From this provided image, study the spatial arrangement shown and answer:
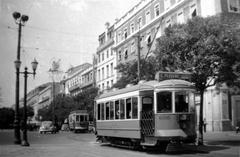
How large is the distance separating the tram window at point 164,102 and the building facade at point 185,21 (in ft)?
24.8

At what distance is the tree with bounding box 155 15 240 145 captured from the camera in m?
19.1

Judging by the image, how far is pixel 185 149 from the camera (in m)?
16.9

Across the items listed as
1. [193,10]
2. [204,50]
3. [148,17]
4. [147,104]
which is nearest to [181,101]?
[147,104]

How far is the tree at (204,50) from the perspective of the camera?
62.6 ft

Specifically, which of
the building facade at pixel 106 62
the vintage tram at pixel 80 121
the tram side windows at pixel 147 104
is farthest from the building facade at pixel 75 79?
the tram side windows at pixel 147 104

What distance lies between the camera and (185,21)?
3497 centimetres

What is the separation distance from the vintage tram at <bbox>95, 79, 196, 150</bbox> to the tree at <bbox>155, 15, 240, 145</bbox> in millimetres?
3364

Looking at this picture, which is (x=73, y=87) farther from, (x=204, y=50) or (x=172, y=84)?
(x=172, y=84)

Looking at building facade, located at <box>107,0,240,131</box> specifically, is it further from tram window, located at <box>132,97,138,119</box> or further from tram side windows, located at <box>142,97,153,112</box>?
tram side windows, located at <box>142,97,153,112</box>

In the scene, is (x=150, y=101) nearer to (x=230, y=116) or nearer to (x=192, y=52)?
(x=192, y=52)

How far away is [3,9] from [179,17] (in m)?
28.2

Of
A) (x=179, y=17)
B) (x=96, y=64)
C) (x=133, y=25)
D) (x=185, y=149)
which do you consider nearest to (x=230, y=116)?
(x=179, y=17)

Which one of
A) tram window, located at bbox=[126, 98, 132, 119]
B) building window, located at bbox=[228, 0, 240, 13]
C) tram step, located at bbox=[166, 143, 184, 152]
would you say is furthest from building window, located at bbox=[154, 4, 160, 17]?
tram step, located at bbox=[166, 143, 184, 152]

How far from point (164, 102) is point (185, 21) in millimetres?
20860
